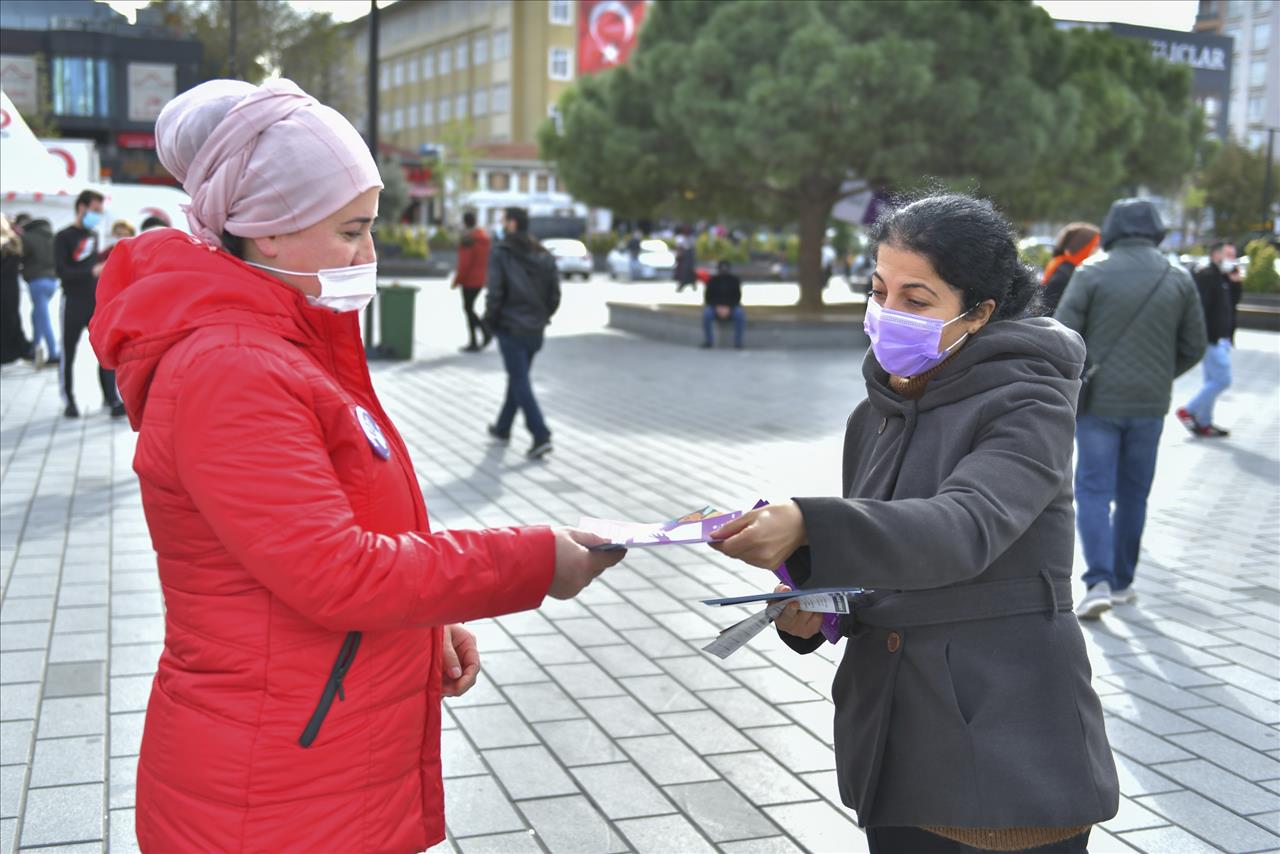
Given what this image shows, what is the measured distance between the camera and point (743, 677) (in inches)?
209

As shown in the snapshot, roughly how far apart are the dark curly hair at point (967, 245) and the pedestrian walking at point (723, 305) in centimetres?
1764

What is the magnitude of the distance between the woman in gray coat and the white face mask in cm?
92

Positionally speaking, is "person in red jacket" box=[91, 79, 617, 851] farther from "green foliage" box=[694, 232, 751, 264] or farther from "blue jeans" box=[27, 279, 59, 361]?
"green foliage" box=[694, 232, 751, 264]

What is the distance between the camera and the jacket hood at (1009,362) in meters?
2.26

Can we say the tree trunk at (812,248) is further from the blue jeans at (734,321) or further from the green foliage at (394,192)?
the green foliage at (394,192)

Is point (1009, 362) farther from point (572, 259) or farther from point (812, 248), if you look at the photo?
point (572, 259)

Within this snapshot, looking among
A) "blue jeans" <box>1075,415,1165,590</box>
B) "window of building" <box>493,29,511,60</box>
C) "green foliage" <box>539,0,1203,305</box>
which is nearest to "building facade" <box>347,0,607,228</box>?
"window of building" <box>493,29,511,60</box>

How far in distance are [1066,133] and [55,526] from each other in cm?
1849

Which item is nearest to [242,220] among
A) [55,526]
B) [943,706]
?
[943,706]

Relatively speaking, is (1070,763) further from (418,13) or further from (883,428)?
(418,13)

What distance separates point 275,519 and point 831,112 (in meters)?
20.0

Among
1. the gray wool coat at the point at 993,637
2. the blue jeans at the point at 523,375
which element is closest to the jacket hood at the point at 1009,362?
the gray wool coat at the point at 993,637

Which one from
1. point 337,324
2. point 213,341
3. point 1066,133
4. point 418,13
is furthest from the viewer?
point 418,13

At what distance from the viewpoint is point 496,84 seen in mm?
85125
